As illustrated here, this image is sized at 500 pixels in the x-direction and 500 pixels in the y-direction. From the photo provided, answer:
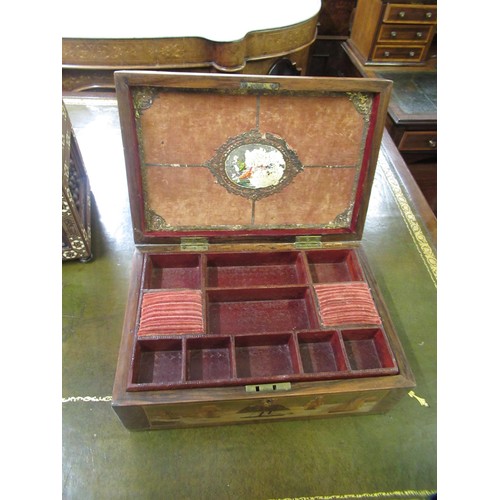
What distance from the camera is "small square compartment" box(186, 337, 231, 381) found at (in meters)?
1.19

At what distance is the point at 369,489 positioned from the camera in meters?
1.14

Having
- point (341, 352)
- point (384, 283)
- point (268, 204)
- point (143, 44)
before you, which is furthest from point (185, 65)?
point (341, 352)

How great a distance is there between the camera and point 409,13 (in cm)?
268

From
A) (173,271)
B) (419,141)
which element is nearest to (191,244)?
(173,271)

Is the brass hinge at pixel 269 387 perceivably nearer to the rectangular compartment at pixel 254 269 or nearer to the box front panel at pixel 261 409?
the box front panel at pixel 261 409

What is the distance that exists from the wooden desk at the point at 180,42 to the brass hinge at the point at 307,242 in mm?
1494

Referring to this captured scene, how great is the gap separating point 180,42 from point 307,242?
1596 mm

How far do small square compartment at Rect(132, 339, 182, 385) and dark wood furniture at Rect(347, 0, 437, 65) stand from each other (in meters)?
2.64

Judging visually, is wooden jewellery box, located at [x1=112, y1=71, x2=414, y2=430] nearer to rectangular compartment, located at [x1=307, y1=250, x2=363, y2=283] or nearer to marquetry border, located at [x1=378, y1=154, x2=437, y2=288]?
rectangular compartment, located at [x1=307, y1=250, x2=363, y2=283]

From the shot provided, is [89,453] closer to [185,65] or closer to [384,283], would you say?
[384,283]

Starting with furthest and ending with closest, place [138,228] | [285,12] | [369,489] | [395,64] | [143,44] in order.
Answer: [395,64]
[285,12]
[143,44]
[138,228]
[369,489]

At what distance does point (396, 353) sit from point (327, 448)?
0.36 m

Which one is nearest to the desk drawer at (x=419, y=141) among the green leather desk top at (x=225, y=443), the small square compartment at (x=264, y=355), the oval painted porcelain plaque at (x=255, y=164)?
the green leather desk top at (x=225, y=443)

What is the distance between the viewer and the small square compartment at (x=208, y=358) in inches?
46.7
